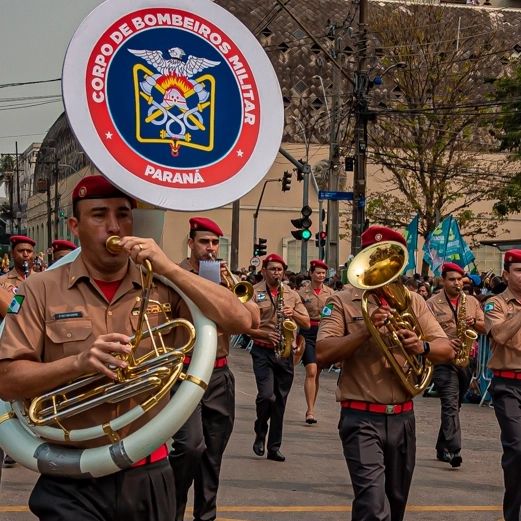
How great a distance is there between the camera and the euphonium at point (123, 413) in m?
3.95

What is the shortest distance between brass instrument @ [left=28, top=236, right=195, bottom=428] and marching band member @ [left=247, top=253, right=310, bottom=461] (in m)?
6.98

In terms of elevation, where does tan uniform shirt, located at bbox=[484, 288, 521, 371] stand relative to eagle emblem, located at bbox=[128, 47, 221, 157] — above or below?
below

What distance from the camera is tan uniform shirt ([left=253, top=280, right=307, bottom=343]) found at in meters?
11.8

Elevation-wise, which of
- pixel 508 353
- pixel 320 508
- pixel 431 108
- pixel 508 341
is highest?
pixel 431 108

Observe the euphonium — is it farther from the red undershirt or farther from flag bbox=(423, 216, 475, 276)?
flag bbox=(423, 216, 475, 276)

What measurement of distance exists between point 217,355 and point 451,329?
4.68 metres

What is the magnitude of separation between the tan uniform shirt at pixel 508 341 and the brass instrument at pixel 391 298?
170cm

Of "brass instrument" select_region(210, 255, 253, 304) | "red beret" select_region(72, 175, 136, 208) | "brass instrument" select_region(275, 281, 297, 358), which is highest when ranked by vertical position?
"red beret" select_region(72, 175, 136, 208)

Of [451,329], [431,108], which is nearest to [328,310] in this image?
[451,329]

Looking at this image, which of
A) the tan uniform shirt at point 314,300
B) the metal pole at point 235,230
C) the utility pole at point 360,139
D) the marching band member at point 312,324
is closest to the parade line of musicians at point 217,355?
the marching band member at point 312,324

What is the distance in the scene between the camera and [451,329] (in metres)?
11.7

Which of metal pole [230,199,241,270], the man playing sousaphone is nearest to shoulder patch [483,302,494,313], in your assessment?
the man playing sousaphone

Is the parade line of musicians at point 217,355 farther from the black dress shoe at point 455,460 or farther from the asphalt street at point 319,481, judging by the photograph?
the asphalt street at point 319,481

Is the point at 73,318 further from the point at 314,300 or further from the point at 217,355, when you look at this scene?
the point at 314,300
